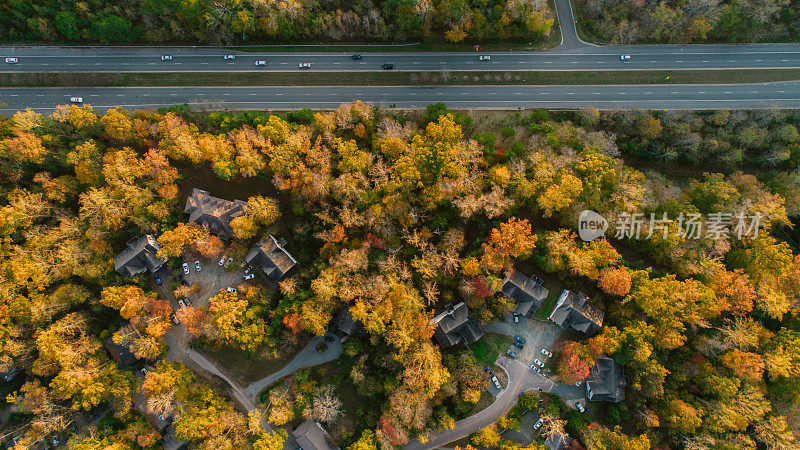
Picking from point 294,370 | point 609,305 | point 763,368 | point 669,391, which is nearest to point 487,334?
point 609,305

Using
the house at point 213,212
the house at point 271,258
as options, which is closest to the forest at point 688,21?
the house at point 271,258

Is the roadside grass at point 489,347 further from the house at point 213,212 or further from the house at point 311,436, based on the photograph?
the house at point 213,212

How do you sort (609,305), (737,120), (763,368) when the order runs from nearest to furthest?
(763,368) < (609,305) < (737,120)

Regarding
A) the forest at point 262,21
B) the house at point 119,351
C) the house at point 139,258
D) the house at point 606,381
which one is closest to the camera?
the house at point 606,381

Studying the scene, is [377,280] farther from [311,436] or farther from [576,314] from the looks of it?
[576,314]

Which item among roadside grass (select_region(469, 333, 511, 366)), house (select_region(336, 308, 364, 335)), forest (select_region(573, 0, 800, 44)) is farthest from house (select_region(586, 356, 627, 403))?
forest (select_region(573, 0, 800, 44))

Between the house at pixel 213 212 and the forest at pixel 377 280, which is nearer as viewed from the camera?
the forest at pixel 377 280

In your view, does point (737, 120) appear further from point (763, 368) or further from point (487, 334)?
point (487, 334)
